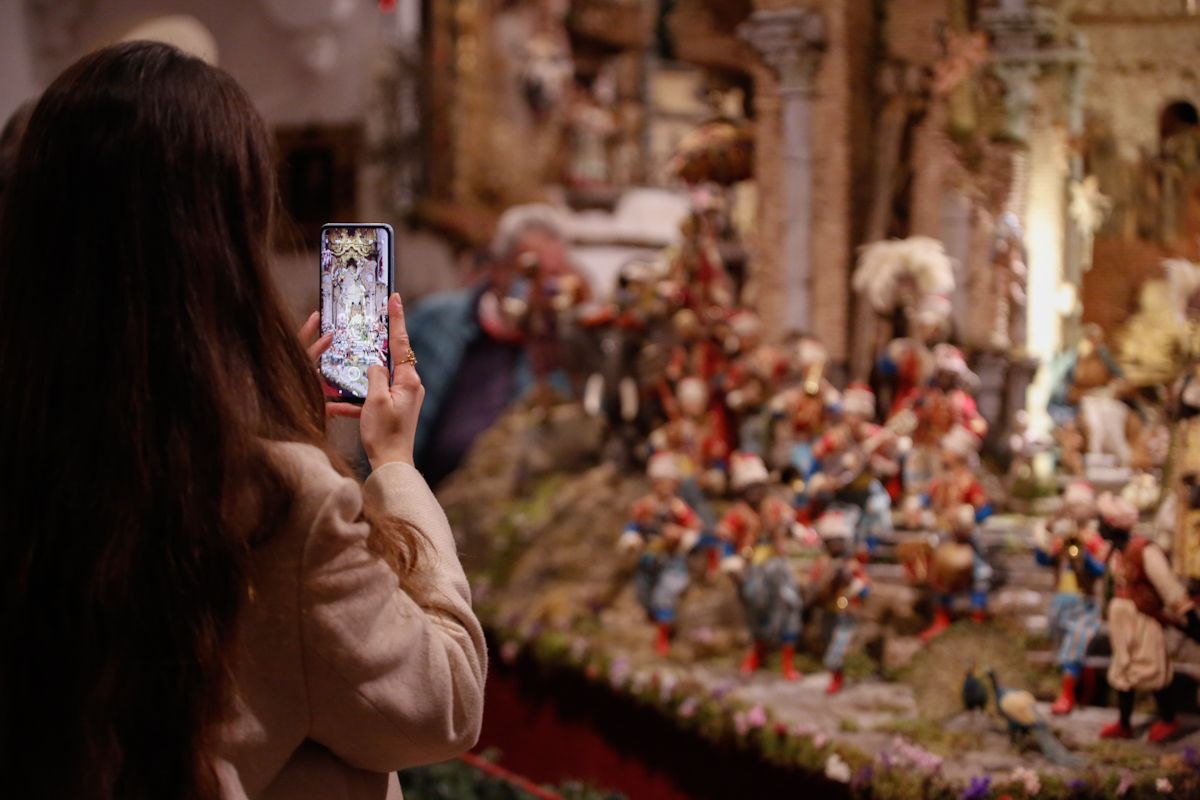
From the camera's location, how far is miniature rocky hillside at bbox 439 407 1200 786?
349 centimetres

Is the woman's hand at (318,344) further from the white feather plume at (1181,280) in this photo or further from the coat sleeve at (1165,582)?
the white feather plume at (1181,280)

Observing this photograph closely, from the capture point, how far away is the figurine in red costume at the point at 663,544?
4.63m

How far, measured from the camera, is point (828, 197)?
4.36 m

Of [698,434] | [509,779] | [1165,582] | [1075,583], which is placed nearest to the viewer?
[1165,582]

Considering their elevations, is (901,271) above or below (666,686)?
above

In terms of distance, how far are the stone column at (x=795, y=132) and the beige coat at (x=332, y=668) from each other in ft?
10.6

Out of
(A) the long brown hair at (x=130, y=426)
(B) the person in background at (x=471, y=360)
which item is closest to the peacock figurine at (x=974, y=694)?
(A) the long brown hair at (x=130, y=426)

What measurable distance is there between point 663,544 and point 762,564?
534mm

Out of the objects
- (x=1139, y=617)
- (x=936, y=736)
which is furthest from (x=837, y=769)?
(x=1139, y=617)

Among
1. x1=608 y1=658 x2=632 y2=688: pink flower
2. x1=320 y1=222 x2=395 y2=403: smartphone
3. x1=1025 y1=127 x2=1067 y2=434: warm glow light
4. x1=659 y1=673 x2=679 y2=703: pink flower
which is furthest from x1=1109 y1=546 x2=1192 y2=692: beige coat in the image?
x1=320 y1=222 x2=395 y2=403: smartphone

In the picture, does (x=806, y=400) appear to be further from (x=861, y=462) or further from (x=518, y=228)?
(x=518, y=228)

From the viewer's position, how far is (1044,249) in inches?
143

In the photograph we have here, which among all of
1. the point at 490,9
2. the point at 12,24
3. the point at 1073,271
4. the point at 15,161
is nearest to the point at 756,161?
the point at 1073,271

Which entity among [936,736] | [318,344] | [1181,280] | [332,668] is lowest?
[936,736]
